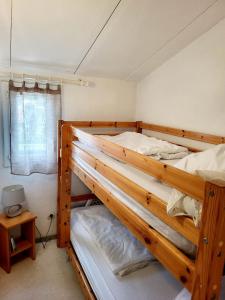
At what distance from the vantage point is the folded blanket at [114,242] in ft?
5.36

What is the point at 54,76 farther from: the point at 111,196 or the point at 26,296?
the point at 26,296

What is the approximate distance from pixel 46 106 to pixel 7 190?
1008 millimetres

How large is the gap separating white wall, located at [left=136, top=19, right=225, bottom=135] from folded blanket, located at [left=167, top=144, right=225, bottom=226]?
0.92m

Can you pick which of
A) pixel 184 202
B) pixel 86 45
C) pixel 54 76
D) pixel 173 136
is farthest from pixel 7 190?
pixel 184 202

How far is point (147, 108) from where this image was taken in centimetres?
288

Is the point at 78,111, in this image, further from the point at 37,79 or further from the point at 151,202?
the point at 151,202

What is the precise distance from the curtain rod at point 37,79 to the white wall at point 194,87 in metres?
0.87

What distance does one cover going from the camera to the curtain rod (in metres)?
2.37

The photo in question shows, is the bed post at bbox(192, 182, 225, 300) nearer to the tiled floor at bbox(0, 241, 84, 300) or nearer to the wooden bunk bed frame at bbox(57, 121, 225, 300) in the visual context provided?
the wooden bunk bed frame at bbox(57, 121, 225, 300)

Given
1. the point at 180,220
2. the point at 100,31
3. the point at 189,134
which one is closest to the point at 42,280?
the point at 180,220

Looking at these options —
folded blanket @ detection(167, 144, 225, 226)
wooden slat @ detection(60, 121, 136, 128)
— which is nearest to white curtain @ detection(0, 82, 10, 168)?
wooden slat @ detection(60, 121, 136, 128)

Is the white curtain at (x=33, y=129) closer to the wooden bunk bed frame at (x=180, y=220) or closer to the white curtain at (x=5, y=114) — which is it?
the white curtain at (x=5, y=114)

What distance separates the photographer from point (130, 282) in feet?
4.89

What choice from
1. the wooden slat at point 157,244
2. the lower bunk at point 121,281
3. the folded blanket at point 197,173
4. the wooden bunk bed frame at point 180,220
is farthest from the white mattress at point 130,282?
the folded blanket at point 197,173
